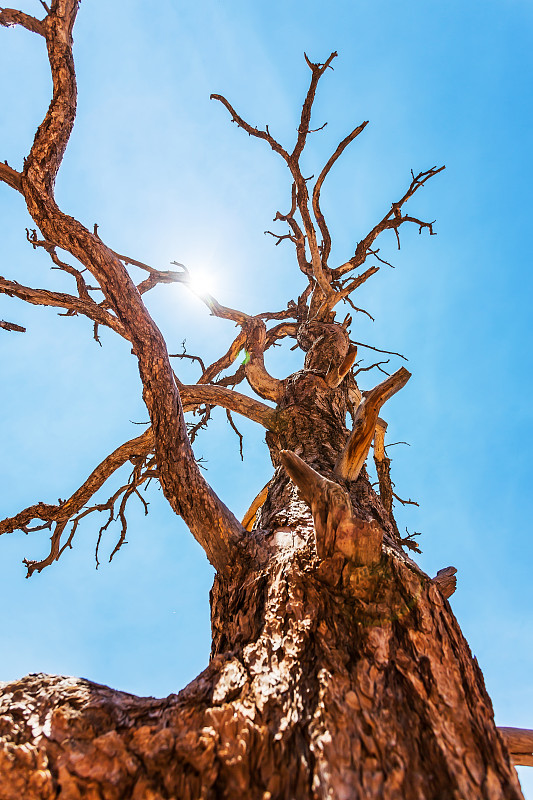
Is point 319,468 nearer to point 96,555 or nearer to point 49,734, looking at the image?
point 49,734

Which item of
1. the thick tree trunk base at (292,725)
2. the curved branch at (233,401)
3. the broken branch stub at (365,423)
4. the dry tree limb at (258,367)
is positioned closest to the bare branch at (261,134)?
the dry tree limb at (258,367)

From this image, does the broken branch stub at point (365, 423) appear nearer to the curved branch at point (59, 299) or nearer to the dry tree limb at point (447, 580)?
the dry tree limb at point (447, 580)

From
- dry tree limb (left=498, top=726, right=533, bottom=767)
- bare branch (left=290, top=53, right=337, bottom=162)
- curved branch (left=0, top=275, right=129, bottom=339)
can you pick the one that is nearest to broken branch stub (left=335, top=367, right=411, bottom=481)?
dry tree limb (left=498, top=726, right=533, bottom=767)

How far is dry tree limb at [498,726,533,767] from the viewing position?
1767mm

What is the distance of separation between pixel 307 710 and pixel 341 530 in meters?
0.55

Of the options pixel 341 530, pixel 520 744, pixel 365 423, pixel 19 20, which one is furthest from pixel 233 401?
pixel 19 20

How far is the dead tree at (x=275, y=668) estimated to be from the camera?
98 centimetres

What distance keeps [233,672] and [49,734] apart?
48 cm

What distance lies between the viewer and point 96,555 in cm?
405

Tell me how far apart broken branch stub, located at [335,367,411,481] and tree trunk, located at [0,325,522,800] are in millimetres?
559

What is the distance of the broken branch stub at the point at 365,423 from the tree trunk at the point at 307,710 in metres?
0.56

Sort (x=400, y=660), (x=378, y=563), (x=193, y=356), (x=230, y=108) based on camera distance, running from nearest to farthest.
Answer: (x=400, y=660)
(x=378, y=563)
(x=230, y=108)
(x=193, y=356)

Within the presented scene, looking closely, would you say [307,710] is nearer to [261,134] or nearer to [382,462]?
[382,462]

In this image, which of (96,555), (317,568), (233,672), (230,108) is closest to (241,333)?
(230,108)
